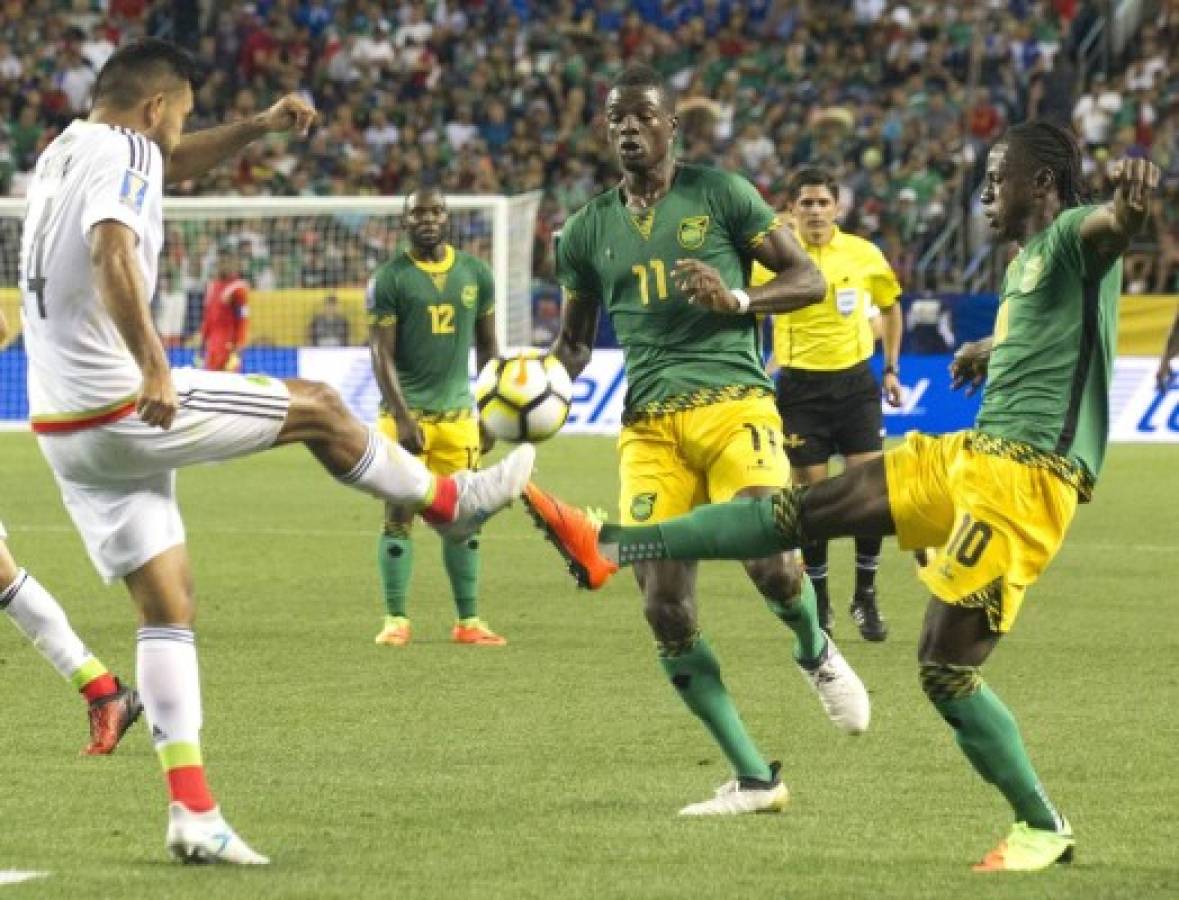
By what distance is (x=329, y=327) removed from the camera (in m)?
27.5

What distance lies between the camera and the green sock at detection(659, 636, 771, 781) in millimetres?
8055

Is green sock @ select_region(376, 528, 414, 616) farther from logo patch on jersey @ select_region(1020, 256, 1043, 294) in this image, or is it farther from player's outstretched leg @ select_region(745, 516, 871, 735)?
logo patch on jersey @ select_region(1020, 256, 1043, 294)

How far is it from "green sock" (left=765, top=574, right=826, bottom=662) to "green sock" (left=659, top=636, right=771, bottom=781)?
2.16 ft

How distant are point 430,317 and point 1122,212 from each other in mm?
7601

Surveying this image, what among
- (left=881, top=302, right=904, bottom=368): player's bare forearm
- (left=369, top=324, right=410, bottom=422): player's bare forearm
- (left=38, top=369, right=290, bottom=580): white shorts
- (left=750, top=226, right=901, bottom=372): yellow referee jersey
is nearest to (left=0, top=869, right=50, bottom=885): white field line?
(left=38, top=369, right=290, bottom=580): white shorts

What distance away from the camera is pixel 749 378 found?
339 inches

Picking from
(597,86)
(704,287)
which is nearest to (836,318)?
(704,287)

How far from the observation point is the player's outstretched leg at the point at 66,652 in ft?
29.5

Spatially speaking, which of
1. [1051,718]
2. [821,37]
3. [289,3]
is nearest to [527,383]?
[1051,718]

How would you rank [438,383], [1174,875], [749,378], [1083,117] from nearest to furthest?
[1174,875] < [749,378] < [438,383] < [1083,117]

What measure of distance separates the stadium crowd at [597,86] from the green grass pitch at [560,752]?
51.5ft

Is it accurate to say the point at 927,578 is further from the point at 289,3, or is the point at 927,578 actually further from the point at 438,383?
the point at 289,3

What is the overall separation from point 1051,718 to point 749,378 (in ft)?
7.26

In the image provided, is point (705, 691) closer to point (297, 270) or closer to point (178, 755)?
point (178, 755)
